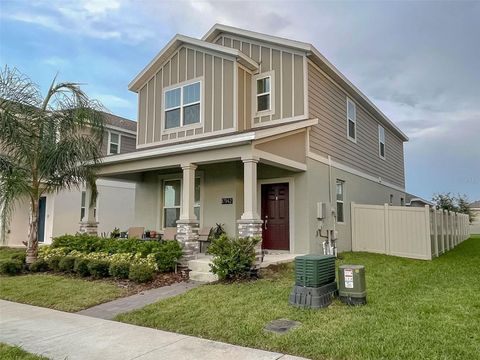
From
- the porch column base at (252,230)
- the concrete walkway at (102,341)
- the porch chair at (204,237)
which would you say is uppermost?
the porch column base at (252,230)

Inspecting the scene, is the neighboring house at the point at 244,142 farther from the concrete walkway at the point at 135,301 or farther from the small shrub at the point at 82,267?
the small shrub at the point at 82,267

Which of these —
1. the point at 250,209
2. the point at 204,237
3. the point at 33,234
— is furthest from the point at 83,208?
the point at 250,209

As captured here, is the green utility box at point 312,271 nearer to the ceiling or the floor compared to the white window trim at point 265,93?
nearer to the floor

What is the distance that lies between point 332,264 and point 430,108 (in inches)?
779

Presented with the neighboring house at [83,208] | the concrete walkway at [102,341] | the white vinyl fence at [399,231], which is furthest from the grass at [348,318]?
the neighboring house at [83,208]

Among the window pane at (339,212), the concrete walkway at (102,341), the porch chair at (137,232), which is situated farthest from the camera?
the window pane at (339,212)

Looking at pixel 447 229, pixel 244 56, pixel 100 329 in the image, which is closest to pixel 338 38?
pixel 244 56

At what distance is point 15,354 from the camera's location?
461 cm

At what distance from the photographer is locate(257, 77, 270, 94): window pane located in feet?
40.7

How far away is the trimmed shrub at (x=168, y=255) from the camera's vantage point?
959cm

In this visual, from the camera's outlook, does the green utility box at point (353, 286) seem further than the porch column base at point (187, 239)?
No

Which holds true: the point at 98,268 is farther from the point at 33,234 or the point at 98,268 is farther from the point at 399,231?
the point at 399,231

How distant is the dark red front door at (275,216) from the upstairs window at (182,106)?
341cm

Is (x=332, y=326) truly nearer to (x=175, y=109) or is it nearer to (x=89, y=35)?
(x=175, y=109)
